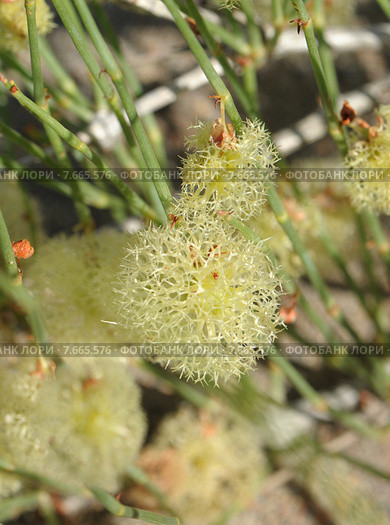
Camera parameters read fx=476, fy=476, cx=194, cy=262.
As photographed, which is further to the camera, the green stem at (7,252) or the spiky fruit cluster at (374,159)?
the spiky fruit cluster at (374,159)

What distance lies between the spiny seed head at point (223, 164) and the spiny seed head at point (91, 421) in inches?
17.4

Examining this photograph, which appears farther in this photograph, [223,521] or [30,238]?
[223,521]

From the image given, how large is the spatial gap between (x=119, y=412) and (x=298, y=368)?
694 mm

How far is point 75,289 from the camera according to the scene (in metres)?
0.81

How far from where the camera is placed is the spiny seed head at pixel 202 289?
23.6 inches

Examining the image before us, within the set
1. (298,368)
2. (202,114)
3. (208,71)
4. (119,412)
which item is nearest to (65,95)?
(202,114)

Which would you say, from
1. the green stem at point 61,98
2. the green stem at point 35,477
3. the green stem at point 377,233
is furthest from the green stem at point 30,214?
the green stem at point 377,233

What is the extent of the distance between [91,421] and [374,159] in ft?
2.39

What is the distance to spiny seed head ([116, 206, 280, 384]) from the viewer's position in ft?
1.97

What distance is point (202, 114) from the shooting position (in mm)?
1449

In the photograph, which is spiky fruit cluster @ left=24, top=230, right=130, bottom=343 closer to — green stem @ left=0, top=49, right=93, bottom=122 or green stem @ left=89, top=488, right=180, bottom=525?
green stem @ left=89, top=488, right=180, bottom=525

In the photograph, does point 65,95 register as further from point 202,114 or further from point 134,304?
point 134,304

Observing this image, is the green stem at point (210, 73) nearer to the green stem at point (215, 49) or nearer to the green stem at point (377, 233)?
the green stem at point (215, 49)

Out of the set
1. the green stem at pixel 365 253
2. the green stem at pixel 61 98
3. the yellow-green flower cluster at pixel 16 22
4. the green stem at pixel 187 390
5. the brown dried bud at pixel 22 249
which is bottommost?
the green stem at pixel 187 390
